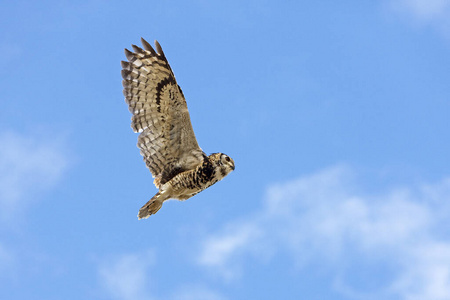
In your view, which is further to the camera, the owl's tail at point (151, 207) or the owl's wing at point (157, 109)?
the owl's wing at point (157, 109)

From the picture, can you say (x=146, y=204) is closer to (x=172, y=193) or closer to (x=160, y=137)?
(x=172, y=193)

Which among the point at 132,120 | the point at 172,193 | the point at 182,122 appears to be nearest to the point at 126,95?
the point at 132,120

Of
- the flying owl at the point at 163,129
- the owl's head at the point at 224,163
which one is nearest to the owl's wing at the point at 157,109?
the flying owl at the point at 163,129

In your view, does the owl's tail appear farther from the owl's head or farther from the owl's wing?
the owl's head

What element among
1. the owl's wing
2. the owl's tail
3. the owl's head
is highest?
the owl's wing

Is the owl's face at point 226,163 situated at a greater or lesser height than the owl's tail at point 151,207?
greater

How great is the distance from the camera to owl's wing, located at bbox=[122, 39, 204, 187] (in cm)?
869

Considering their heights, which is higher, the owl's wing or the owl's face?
the owl's wing

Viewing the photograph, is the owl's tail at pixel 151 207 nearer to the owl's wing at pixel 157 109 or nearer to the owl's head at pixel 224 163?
the owl's wing at pixel 157 109

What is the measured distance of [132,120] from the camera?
884 centimetres

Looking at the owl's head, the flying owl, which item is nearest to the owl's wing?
the flying owl

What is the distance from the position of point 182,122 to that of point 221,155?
0.74 metres

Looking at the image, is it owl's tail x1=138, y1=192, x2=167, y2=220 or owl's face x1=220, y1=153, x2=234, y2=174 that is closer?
owl's tail x1=138, y1=192, x2=167, y2=220

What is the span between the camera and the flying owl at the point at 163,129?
869 cm
